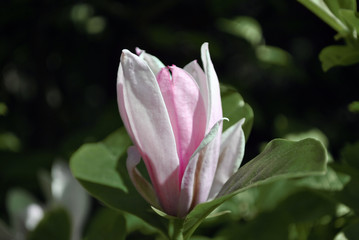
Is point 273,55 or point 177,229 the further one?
point 273,55

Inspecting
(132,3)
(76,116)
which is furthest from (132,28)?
(76,116)

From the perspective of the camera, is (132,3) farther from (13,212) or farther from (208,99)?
(208,99)

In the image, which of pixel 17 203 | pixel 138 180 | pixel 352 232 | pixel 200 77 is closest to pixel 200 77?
pixel 200 77

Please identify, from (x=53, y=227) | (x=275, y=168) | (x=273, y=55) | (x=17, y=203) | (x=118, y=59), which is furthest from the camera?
(x=118, y=59)

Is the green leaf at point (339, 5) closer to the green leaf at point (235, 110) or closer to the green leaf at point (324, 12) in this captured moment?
the green leaf at point (324, 12)

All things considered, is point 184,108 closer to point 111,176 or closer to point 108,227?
point 111,176

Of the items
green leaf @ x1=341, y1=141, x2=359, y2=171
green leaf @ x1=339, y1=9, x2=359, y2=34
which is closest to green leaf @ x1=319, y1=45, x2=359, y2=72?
green leaf @ x1=339, y1=9, x2=359, y2=34
